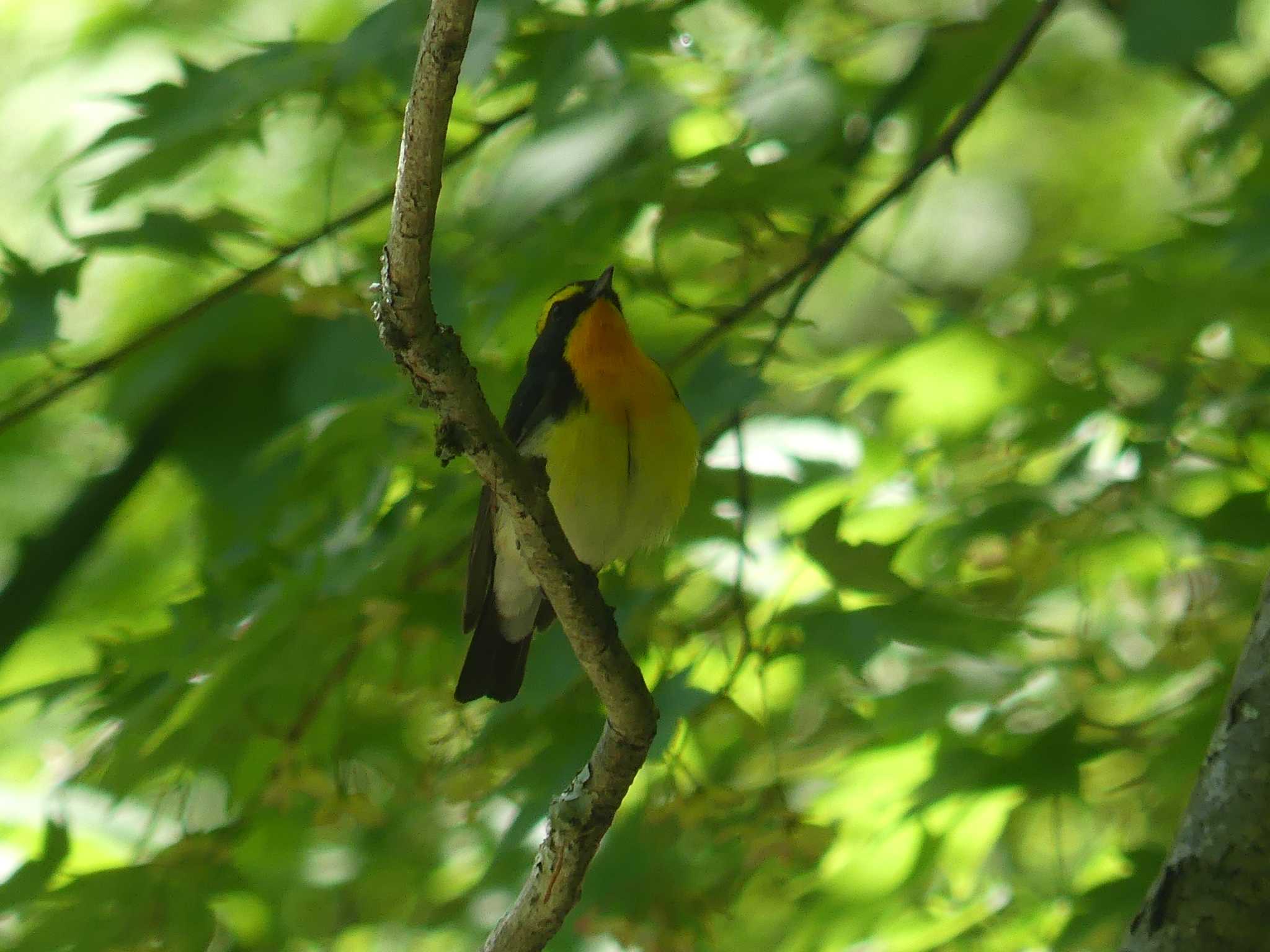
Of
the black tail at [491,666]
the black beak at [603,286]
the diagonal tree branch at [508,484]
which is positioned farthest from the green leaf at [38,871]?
the black beak at [603,286]

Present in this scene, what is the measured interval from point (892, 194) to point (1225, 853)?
1912 mm

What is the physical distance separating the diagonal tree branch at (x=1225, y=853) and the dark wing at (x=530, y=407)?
57.5 inches

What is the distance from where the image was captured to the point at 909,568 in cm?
371

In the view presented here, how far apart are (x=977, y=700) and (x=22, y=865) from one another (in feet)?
7.78

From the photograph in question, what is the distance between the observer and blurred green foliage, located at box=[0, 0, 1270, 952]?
3.19 m

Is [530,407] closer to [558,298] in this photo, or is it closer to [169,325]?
Result: [558,298]

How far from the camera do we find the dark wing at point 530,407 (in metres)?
3.30

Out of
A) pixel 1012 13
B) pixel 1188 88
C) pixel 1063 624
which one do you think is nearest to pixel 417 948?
pixel 1063 624

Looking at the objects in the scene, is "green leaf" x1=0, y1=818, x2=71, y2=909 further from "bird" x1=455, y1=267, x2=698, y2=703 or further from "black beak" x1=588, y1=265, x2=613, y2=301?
"black beak" x1=588, y1=265, x2=613, y2=301

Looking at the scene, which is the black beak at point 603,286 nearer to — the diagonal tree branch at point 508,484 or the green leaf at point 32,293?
the diagonal tree branch at point 508,484

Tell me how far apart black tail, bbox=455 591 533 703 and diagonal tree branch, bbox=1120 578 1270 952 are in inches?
65.7

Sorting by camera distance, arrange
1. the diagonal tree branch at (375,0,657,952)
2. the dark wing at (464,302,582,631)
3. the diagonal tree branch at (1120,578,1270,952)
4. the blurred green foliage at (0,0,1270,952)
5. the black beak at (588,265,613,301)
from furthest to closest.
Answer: the black beak at (588,265,613,301) → the dark wing at (464,302,582,631) → the blurred green foliage at (0,0,1270,952) → the diagonal tree branch at (1120,578,1270,952) → the diagonal tree branch at (375,0,657,952)

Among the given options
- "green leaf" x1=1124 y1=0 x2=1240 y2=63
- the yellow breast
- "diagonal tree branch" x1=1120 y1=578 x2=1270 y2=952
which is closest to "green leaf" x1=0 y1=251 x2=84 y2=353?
the yellow breast

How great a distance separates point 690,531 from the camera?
12.0ft
